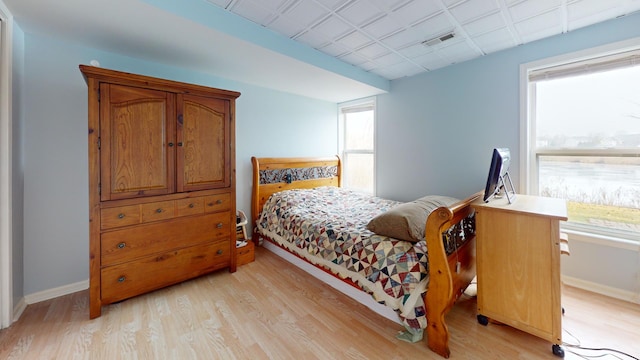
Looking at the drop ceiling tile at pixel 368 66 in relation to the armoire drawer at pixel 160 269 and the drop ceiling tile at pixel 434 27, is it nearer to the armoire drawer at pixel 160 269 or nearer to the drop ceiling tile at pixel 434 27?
the drop ceiling tile at pixel 434 27

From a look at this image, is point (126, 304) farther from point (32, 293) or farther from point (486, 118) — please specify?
point (486, 118)

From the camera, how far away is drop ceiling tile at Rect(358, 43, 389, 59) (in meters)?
2.50

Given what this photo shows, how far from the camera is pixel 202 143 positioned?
2334 mm

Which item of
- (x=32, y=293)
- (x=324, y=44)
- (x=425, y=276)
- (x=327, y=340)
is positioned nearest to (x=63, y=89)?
(x=32, y=293)

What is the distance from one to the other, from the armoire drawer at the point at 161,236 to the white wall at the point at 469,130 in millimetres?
2418

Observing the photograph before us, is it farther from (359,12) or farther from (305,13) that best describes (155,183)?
(359,12)

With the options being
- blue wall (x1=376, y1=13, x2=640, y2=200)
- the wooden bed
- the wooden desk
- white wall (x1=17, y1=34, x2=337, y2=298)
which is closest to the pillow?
the wooden bed

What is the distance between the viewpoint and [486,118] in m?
2.72

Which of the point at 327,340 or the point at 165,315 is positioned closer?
the point at 327,340

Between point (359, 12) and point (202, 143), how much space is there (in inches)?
69.4

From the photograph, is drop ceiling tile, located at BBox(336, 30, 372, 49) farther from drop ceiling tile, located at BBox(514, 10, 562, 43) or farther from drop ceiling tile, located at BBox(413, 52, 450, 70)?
drop ceiling tile, located at BBox(514, 10, 562, 43)

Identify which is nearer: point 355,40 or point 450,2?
point 450,2

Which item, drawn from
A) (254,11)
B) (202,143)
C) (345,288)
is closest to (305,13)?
(254,11)

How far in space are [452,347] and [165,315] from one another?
6.74 feet
